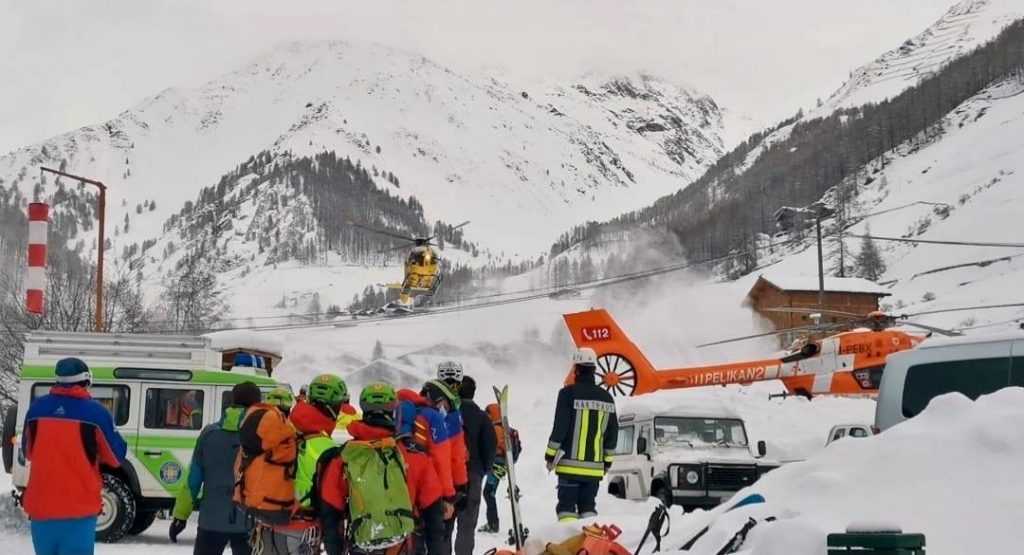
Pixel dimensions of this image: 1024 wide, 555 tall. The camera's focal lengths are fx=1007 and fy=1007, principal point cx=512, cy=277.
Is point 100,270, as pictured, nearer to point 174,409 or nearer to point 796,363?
point 174,409

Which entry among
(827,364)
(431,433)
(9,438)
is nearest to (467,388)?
(431,433)

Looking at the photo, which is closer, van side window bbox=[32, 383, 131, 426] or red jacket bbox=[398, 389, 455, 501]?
red jacket bbox=[398, 389, 455, 501]

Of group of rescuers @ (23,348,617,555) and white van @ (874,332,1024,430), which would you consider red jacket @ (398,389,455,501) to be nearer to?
group of rescuers @ (23,348,617,555)

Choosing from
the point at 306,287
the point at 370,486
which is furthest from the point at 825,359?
the point at 306,287

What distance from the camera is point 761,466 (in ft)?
50.6

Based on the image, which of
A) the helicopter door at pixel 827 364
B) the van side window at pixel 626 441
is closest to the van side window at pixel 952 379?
the van side window at pixel 626 441

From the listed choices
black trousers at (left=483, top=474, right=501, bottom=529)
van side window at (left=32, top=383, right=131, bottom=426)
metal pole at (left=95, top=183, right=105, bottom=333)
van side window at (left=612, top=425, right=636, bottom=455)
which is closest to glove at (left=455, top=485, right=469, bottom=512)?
black trousers at (left=483, top=474, right=501, bottom=529)

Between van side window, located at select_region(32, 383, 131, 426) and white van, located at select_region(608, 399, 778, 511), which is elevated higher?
van side window, located at select_region(32, 383, 131, 426)

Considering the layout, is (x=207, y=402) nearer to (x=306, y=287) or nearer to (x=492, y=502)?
(x=492, y=502)

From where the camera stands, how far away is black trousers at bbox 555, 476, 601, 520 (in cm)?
926

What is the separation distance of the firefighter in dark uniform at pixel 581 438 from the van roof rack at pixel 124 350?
582cm

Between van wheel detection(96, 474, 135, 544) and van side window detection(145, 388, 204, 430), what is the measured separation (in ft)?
2.90

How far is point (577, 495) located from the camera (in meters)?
9.33

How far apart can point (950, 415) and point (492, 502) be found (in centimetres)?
770
